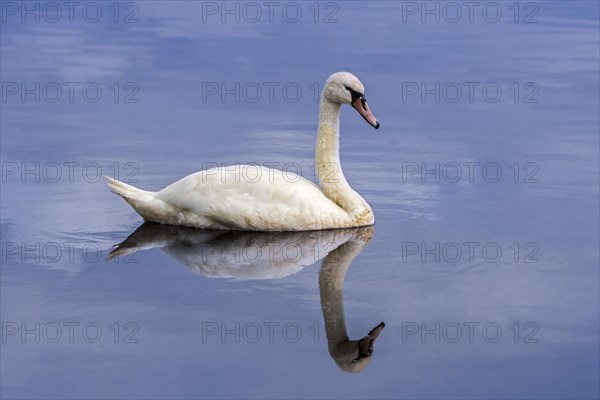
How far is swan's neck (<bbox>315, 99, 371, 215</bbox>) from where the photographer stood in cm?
1534

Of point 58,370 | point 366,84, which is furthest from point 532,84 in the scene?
point 58,370

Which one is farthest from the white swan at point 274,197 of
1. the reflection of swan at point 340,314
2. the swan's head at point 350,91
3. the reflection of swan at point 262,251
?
Result: the reflection of swan at point 340,314

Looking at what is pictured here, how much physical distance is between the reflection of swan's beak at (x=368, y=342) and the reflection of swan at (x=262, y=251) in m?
0.35

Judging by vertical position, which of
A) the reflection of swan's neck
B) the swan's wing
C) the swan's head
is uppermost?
the swan's head

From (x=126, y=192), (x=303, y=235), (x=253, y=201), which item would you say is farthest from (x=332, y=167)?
(x=126, y=192)

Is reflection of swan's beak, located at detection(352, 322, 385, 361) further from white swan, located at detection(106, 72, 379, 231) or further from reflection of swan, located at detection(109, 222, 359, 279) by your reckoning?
white swan, located at detection(106, 72, 379, 231)

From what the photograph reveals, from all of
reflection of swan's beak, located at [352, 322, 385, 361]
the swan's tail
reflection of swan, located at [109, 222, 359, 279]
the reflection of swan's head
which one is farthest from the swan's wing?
the reflection of swan's head

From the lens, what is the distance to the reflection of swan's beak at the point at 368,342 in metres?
11.5

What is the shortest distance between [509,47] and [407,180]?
9.18 meters

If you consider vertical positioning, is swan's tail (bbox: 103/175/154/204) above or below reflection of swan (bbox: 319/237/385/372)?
above

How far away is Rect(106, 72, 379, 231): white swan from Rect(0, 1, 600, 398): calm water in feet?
0.62

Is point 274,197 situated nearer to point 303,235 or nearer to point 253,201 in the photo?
point 253,201

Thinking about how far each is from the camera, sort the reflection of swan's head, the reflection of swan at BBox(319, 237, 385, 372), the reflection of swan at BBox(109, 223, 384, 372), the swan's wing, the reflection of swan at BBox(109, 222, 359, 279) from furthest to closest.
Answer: the swan's wing → the reflection of swan at BBox(109, 222, 359, 279) → the reflection of swan at BBox(109, 223, 384, 372) → the reflection of swan at BBox(319, 237, 385, 372) → the reflection of swan's head

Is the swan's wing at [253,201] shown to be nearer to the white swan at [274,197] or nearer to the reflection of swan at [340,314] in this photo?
the white swan at [274,197]
